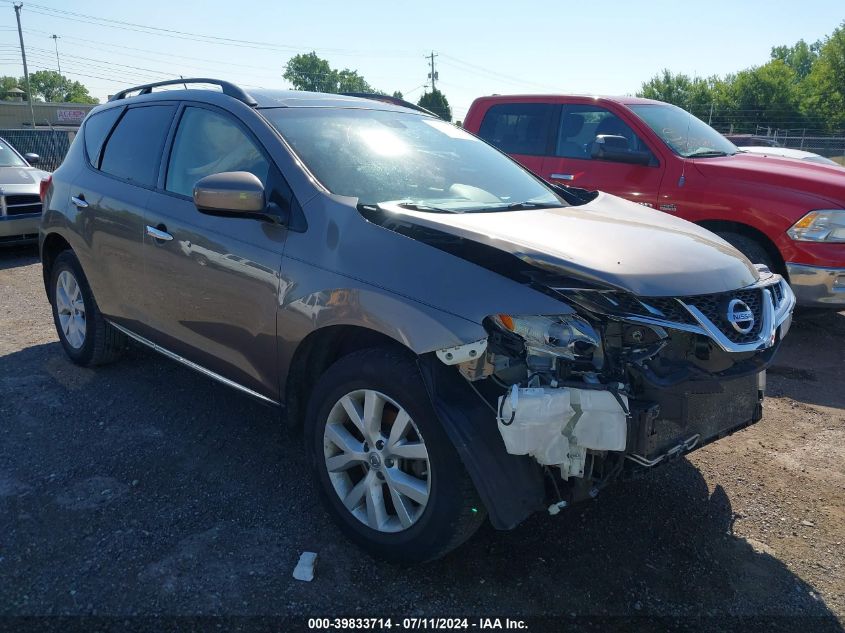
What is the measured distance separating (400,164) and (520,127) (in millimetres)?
4208

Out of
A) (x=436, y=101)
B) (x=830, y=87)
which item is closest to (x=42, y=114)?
(x=436, y=101)

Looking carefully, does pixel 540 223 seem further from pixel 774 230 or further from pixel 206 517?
pixel 774 230

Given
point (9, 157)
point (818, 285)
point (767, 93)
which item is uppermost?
point (767, 93)

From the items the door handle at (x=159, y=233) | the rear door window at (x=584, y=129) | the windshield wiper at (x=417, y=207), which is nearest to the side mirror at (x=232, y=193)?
the windshield wiper at (x=417, y=207)

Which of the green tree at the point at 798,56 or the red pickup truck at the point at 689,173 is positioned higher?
the green tree at the point at 798,56

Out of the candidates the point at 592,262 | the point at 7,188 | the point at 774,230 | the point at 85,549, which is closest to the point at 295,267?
the point at 592,262

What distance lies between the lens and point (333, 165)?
124 inches

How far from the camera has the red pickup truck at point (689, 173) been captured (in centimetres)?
526

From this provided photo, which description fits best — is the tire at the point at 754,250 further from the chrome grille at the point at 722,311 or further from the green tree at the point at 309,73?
the green tree at the point at 309,73

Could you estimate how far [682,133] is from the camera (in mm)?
6457

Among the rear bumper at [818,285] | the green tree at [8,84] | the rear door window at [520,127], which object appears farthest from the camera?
the green tree at [8,84]

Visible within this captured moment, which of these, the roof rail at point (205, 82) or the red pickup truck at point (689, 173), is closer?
the roof rail at point (205, 82)

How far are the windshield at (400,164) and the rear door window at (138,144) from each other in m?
0.91

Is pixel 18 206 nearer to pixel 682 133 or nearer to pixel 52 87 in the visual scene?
pixel 682 133
